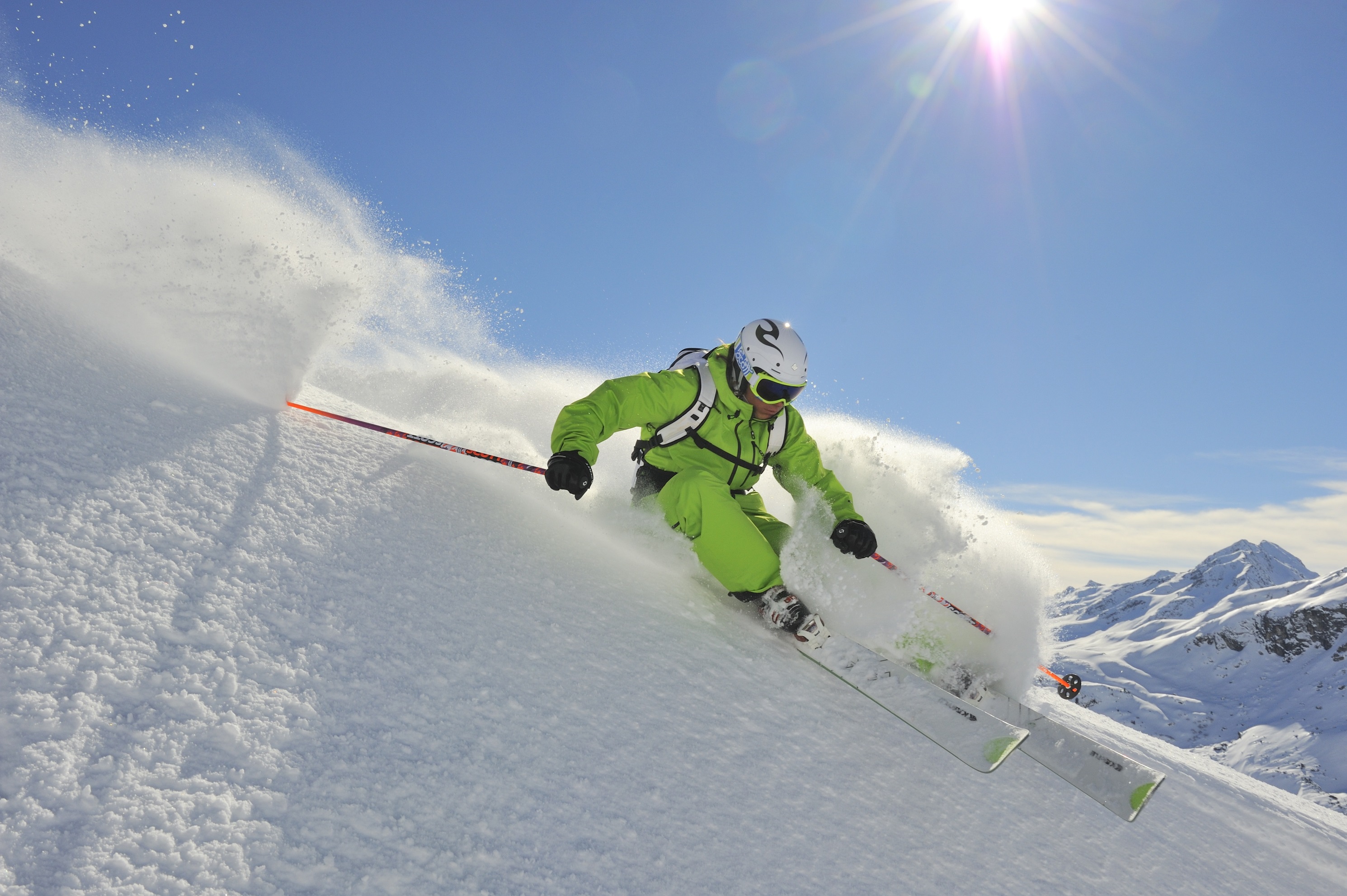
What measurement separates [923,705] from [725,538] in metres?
1.40

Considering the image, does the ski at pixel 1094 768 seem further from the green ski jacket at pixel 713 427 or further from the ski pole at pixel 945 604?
the green ski jacket at pixel 713 427

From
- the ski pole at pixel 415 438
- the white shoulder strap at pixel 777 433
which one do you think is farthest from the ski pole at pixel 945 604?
the ski pole at pixel 415 438

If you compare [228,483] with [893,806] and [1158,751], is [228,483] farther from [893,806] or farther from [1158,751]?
[1158,751]

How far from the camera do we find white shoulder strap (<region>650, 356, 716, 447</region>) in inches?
186

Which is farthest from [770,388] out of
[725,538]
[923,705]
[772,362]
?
[923,705]

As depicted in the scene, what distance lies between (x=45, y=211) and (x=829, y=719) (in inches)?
279

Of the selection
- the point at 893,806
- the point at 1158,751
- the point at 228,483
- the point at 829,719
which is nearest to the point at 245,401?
the point at 228,483

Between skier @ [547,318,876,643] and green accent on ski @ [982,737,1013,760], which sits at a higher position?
skier @ [547,318,876,643]

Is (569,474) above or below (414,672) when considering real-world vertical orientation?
above

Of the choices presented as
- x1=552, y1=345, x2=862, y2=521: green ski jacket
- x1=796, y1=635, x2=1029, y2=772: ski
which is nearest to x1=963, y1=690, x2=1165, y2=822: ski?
x1=796, y1=635, x2=1029, y2=772: ski

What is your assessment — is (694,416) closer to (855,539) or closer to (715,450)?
(715,450)

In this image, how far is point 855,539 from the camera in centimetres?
454

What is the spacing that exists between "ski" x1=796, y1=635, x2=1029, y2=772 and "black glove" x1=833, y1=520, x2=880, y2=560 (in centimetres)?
83

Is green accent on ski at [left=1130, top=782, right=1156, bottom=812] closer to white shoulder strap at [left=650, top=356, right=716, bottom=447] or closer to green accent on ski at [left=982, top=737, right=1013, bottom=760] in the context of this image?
green accent on ski at [left=982, top=737, right=1013, bottom=760]
